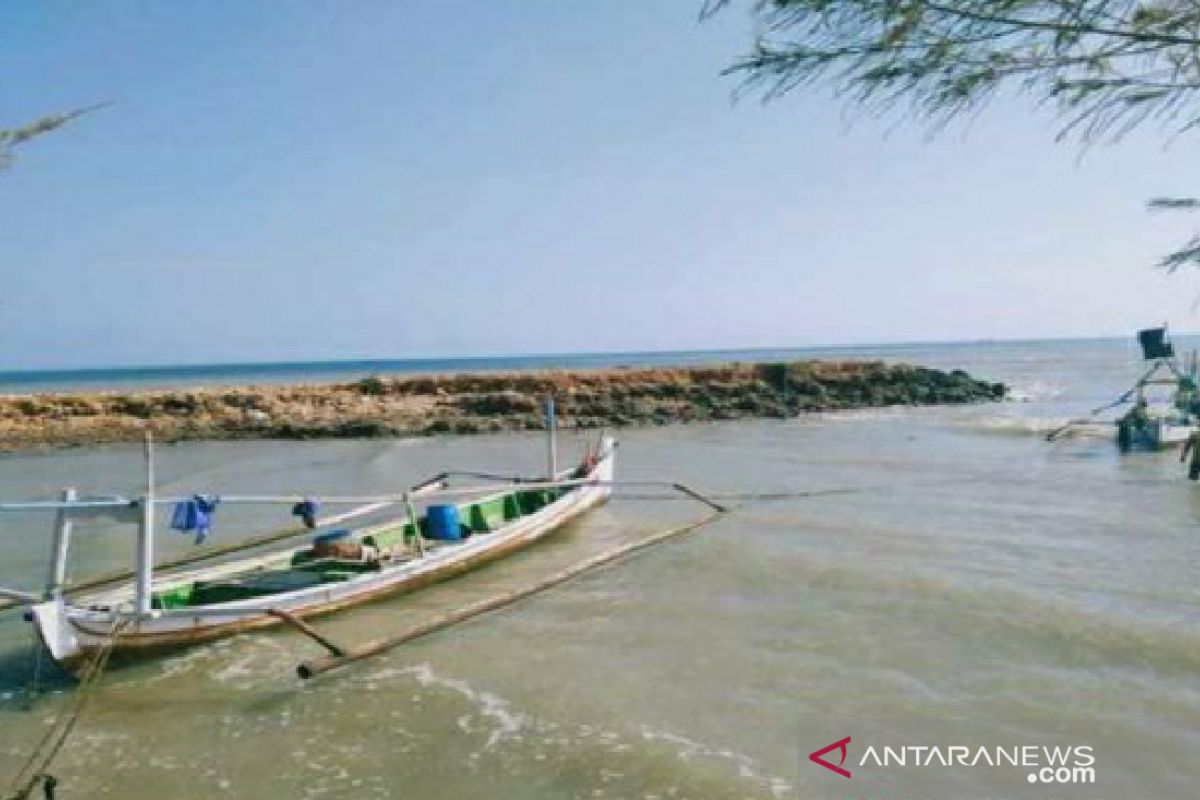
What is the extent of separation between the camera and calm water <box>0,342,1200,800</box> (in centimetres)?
765

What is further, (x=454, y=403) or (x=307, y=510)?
(x=454, y=403)

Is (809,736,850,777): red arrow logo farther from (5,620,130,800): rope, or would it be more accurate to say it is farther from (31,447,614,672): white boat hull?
(5,620,130,800): rope

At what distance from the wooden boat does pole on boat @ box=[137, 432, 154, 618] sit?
0.01m

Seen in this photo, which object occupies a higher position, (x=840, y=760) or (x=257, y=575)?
(x=257, y=575)

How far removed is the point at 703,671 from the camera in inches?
382

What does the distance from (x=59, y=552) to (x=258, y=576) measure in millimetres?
3420

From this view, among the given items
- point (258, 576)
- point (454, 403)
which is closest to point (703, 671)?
point (258, 576)

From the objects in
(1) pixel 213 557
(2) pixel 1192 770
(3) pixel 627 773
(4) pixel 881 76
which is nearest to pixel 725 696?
(3) pixel 627 773

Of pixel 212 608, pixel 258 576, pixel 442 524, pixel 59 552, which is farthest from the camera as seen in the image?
pixel 442 524

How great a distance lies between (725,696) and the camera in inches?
355

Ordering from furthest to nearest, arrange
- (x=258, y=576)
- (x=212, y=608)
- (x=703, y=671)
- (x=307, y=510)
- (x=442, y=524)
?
(x=442, y=524), (x=258, y=576), (x=307, y=510), (x=212, y=608), (x=703, y=671)

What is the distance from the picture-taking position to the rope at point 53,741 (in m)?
6.65

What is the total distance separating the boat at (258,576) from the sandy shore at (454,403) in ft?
72.6

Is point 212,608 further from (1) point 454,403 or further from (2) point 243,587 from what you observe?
(1) point 454,403
